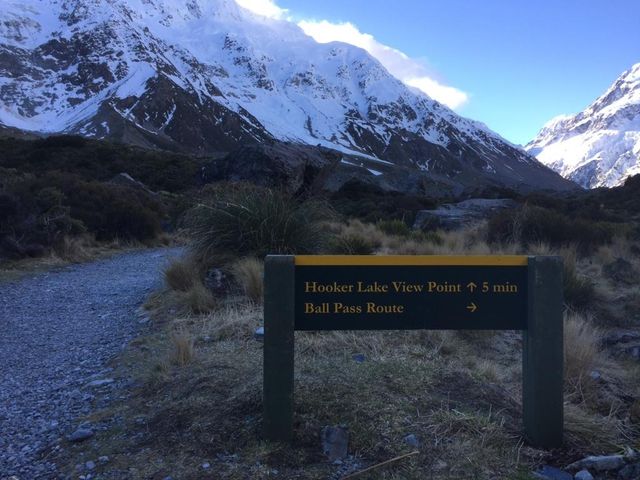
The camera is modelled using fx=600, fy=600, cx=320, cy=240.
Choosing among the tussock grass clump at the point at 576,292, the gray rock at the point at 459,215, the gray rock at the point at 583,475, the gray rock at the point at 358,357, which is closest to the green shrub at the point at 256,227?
the gray rock at the point at 358,357

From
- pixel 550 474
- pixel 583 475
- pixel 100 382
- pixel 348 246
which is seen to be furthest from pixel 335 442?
pixel 348 246

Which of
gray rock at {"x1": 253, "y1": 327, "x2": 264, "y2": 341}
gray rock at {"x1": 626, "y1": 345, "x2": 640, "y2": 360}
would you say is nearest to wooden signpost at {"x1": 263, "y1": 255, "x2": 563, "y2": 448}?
gray rock at {"x1": 253, "y1": 327, "x2": 264, "y2": 341}

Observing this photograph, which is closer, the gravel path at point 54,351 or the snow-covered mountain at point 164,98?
the gravel path at point 54,351

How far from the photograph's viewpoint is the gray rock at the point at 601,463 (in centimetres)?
318

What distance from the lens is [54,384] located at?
15.1ft

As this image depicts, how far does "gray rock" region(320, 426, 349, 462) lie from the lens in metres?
3.29

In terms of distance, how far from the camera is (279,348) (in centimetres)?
339

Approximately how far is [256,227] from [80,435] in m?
4.83

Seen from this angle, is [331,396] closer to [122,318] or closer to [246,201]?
[122,318]

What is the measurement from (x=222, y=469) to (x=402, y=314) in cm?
129

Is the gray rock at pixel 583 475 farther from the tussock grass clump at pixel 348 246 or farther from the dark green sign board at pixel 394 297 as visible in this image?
the tussock grass clump at pixel 348 246

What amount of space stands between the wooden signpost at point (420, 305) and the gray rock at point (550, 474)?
217 mm

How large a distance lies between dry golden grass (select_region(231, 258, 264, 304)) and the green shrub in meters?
0.71

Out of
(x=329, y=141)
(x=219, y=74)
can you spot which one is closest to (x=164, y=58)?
(x=219, y=74)
